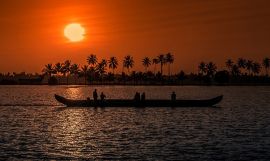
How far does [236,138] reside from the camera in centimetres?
5059

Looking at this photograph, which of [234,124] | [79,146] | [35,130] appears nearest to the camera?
[79,146]

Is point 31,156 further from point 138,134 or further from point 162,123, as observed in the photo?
point 162,123

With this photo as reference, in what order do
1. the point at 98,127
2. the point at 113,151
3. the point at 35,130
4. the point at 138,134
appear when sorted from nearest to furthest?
the point at 113,151, the point at 138,134, the point at 35,130, the point at 98,127

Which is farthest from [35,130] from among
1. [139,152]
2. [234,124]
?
[234,124]

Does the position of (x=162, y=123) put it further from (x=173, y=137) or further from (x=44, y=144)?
(x=44, y=144)

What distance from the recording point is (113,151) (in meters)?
A: 41.2

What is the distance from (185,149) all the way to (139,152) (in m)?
4.02

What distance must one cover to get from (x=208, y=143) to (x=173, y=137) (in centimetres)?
585

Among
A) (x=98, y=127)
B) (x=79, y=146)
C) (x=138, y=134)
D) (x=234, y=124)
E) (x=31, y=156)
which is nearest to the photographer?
(x=31, y=156)

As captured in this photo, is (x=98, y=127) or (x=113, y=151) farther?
(x=98, y=127)

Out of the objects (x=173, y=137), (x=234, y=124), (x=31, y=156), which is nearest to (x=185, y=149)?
(x=173, y=137)

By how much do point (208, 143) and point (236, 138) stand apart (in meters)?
5.82

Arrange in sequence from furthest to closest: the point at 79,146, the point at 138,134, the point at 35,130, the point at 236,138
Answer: the point at 35,130 → the point at 138,134 → the point at 236,138 → the point at 79,146

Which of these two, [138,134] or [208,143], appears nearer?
[208,143]
